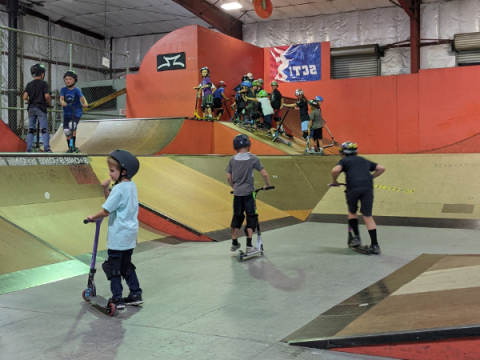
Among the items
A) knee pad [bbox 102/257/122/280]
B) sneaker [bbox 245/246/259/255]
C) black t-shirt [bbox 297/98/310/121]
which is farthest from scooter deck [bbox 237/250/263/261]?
black t-shirt [bbox 297/98/310/121]

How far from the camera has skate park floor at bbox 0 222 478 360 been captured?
3.23 metres

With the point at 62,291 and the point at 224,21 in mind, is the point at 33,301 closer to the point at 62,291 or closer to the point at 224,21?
the point at 62,291

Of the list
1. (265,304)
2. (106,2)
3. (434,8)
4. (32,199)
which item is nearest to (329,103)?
(434,8)

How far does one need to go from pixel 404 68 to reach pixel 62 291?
66.5 ft

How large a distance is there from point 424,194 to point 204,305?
7614 mm

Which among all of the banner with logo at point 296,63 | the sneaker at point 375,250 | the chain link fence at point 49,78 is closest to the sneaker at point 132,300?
the sneaker at point 375,250


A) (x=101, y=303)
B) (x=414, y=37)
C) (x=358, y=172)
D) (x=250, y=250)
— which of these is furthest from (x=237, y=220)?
(x=414, y=37)

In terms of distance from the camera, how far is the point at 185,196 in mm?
8977

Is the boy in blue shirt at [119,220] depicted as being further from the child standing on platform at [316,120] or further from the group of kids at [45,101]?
the child standing on platform at [316,120]

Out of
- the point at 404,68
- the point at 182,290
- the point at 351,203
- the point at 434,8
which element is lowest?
the point at 182,290

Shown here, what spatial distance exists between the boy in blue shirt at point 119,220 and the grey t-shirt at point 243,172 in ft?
7.61

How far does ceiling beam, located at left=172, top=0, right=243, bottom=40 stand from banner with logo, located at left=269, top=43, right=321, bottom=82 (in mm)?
2823

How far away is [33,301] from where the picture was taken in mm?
4371

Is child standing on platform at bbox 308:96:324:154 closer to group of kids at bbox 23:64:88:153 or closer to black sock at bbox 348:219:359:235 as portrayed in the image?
group of kids at bbox 23:64:88:153
